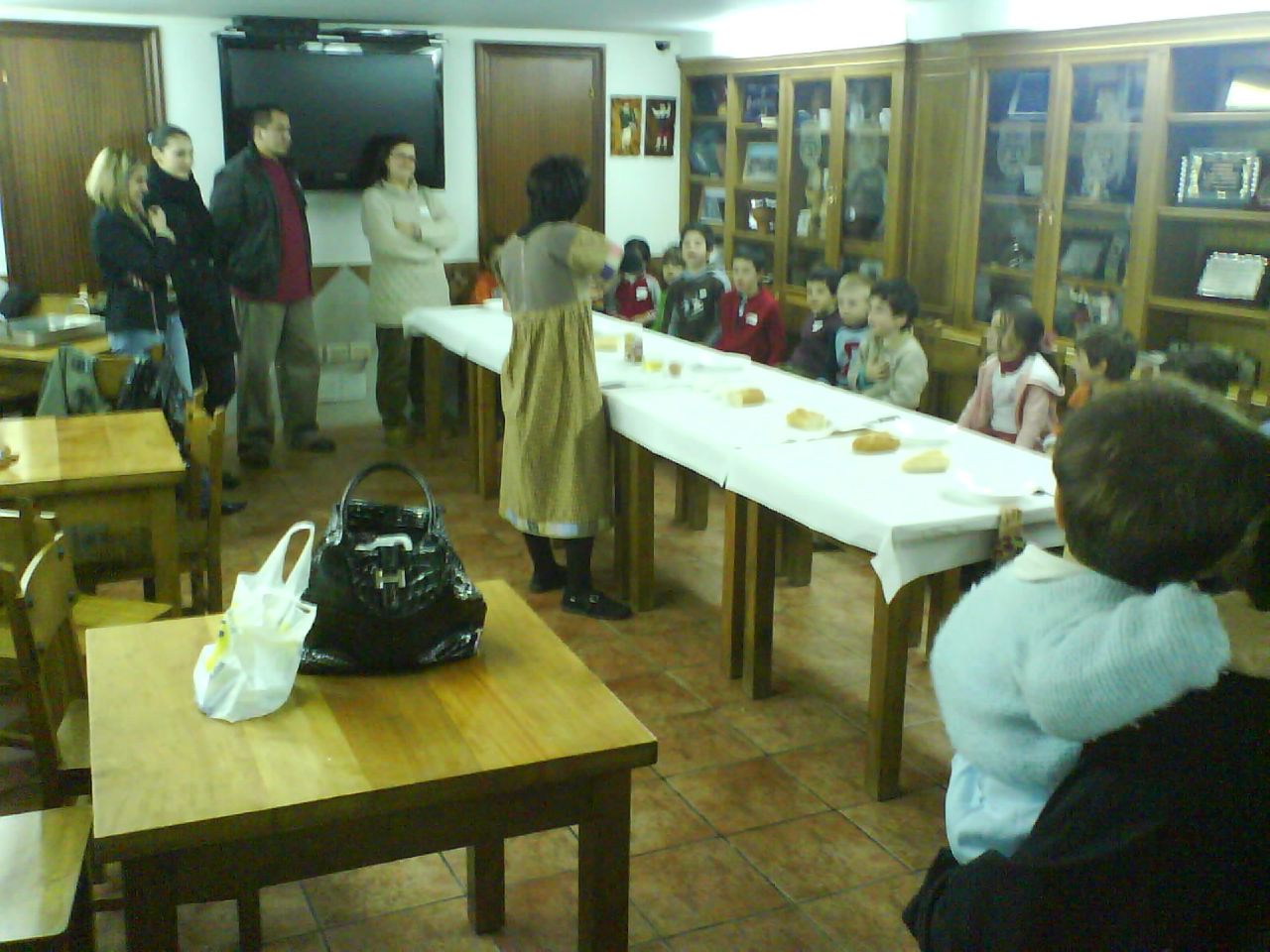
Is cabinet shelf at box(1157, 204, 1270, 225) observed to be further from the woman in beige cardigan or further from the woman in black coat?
the woman in black coat

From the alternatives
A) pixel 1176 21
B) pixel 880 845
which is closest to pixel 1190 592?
pixel 880 845

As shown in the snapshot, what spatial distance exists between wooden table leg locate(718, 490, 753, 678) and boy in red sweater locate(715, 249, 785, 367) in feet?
7.07

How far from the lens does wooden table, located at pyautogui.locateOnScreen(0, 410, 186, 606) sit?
9.85 feet

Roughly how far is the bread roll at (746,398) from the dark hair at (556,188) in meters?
0.73

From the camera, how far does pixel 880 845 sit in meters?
2.67

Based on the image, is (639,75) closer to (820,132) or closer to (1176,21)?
(820,132)

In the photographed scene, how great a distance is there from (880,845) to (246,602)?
1.54 metres

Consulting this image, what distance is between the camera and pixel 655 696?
11.2 ft

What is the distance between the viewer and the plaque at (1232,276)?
4.27 meters

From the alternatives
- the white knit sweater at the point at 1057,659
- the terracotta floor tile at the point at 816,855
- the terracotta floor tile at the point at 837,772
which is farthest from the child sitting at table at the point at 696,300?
the white knit sweater at the point at 1057,659

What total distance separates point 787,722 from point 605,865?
163 centimetres

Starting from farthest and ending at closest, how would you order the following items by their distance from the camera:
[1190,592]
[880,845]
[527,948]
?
[880,845], [527,948], [1190,592]

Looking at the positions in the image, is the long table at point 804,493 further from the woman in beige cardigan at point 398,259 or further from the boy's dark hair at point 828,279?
the woman in beige cardigan at point 398,259

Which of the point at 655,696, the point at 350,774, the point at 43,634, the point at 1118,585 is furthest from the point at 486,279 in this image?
the point at 1118,585
